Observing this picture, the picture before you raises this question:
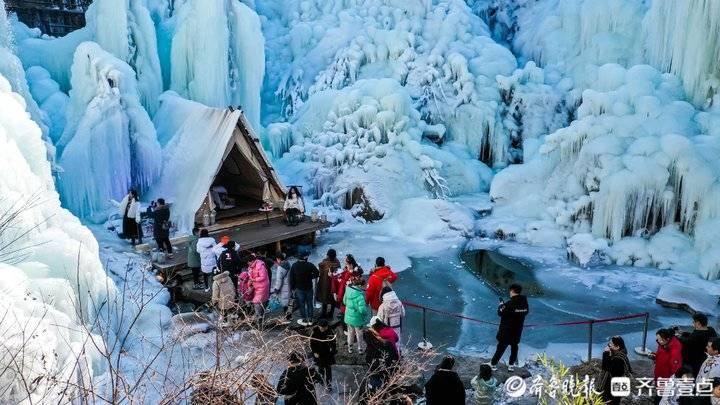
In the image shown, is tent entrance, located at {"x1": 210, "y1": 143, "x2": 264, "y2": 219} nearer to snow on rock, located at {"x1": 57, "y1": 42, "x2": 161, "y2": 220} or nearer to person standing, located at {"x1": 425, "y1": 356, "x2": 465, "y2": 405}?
snow on rock, located at {"x1": 57, "y1": 42, "x2": 161, "y2": 220}

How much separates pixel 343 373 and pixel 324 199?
9970 mm

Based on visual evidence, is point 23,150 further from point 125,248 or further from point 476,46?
point 476,46

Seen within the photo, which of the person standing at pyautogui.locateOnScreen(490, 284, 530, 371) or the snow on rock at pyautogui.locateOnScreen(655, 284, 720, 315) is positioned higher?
the person standing at pyautogui.locateOnScreen(490, 284, 530, 371)

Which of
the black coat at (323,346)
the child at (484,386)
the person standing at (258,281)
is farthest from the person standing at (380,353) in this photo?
the person standing at (258,281)

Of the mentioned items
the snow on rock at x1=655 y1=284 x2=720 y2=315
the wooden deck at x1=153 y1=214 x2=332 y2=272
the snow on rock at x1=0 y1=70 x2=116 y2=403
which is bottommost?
the snow on rock at x1=655 y1=284 x2=720 y2=315

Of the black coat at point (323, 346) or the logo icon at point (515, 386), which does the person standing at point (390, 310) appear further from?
the logo icon at point (515, 386)

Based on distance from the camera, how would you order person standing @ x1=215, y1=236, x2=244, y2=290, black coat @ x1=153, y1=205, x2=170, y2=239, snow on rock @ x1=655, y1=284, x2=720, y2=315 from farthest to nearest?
black coat @ x1=153, y1=205, x2=170, y2=239, snow on rock @ x1=655, y1=284, x2=720, y2=315, person standing @ x1=215, y1=236, x2=244, y2=290

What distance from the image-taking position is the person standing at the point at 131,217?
40.7 feet

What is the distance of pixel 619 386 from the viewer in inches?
244

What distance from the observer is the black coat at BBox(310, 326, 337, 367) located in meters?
6.90

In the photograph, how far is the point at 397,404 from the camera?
20.5ft

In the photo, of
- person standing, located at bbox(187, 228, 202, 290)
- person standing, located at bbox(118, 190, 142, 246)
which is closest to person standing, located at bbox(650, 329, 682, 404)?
person standing, located at bbox(187, 228, 202, 290)

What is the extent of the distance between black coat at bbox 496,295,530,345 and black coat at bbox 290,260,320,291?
3.03m

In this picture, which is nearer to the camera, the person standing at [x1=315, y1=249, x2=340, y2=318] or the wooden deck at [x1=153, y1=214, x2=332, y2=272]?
the person standing at [x1=315, y1=249, x2=340, y2=318]
